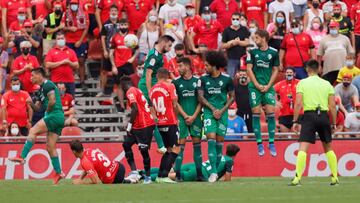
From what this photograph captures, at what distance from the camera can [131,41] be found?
101ft

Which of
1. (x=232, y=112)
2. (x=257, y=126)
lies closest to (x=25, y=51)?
(x=232, y=112)

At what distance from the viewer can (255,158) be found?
28.0 meters

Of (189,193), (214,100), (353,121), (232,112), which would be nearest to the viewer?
(189,193)

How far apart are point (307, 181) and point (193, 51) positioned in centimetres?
863

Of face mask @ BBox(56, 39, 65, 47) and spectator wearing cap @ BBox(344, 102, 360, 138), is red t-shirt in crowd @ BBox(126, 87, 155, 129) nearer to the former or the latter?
spectator wearing cap @ BBox(344, 102, 360, 138)

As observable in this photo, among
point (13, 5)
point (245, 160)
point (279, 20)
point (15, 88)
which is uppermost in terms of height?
point (13, 5)

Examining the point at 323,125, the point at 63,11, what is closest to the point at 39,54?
the point at 63,11

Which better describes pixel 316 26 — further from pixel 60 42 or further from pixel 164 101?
pixel 164 101

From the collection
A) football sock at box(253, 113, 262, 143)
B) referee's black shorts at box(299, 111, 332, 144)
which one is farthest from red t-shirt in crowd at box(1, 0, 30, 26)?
referee's black shorts at box(299, 111, 332, 144)

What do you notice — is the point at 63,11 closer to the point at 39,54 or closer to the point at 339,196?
the point at 39,54

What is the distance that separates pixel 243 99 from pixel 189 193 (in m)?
9.75

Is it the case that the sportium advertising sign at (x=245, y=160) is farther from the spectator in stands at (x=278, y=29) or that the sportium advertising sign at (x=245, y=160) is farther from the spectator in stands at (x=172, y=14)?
the spectator in stands at (x=172, y=14)

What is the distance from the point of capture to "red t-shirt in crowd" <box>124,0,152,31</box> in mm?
32438

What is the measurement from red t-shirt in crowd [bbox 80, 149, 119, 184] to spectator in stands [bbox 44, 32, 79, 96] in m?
7.63
